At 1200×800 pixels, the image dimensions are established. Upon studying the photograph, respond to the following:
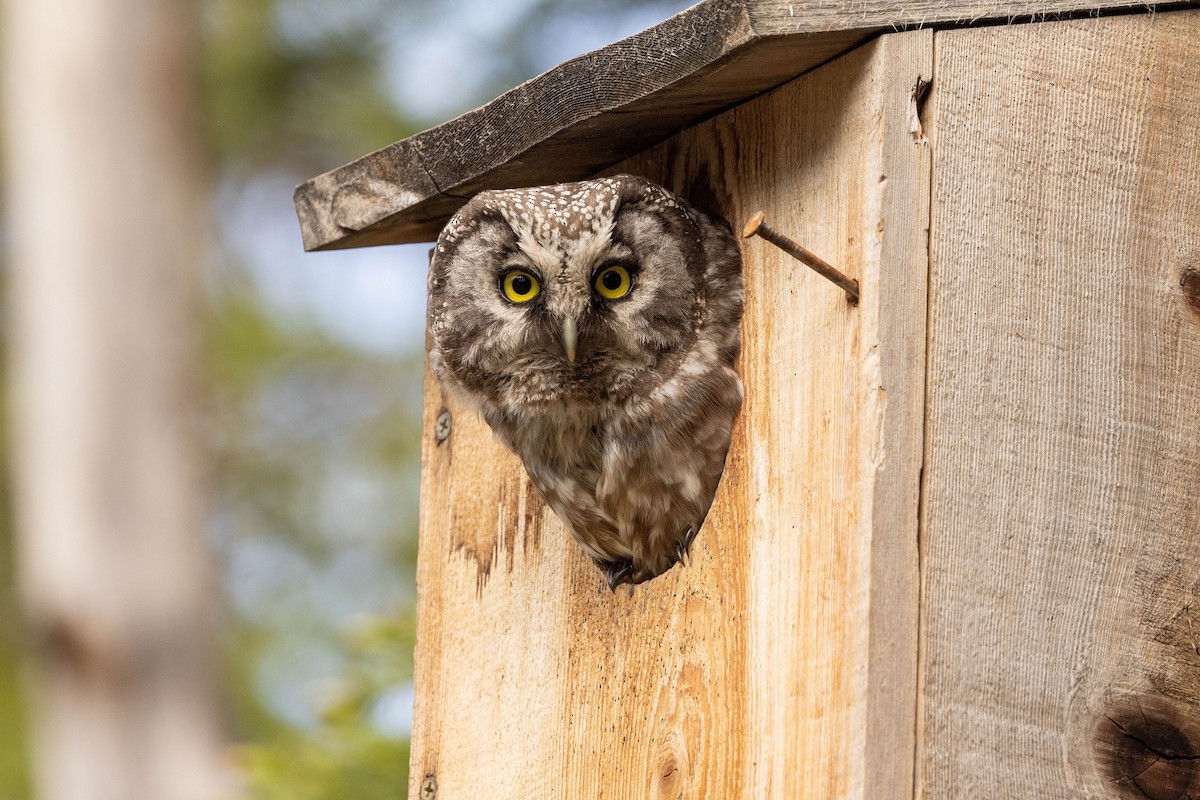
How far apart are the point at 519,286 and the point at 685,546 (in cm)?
49

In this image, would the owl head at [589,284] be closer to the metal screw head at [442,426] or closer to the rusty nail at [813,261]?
the rusty nail at [813,261]

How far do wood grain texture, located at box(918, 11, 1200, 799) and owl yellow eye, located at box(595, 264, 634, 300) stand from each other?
0.57 m

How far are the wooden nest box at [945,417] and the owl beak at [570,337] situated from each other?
0.83ft


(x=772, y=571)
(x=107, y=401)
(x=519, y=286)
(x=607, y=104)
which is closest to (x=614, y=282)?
(x=519, y=286)

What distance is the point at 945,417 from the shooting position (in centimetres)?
162

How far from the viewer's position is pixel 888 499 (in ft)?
5.24

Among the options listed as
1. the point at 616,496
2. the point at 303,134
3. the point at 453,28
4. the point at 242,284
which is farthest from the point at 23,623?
the point at 616,496

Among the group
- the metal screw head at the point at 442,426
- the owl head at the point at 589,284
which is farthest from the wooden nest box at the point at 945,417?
the metal screw head at the point at 442,426

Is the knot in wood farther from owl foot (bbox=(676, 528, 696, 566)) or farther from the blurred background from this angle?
the blurred background

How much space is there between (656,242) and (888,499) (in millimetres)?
652

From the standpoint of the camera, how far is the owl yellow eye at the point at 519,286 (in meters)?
2.14

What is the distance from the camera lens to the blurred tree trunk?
5535mm

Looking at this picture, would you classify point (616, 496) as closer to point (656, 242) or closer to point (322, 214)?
point (656, 242)

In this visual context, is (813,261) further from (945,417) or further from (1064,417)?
(1064,417)
